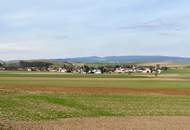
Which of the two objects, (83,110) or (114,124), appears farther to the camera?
(83,110)

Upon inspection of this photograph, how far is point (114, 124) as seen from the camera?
28.4 meters

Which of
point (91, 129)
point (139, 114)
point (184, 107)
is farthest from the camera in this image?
point (184, 107)

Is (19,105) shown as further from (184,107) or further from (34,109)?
(184,107)

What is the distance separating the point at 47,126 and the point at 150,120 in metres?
7.54

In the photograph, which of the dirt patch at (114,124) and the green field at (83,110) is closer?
the dirt patch at (114,124)

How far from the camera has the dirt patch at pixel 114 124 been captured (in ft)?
86.3

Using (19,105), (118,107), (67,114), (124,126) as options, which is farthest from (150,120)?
(19,105)

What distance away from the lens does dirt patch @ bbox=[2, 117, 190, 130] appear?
86.3 feet

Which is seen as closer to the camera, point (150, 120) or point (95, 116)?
point (150, 120)

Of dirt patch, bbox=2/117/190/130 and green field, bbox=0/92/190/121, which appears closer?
dirt patch, bbox=2/117/190/130

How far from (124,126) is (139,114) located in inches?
295

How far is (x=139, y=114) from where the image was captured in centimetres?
3484

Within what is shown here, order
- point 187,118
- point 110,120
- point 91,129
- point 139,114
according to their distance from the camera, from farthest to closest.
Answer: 1. point 139,114
2. point 187,118
3. point 110,120
4. point 91,129

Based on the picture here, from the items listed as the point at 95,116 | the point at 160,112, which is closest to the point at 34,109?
the point at 95,116
